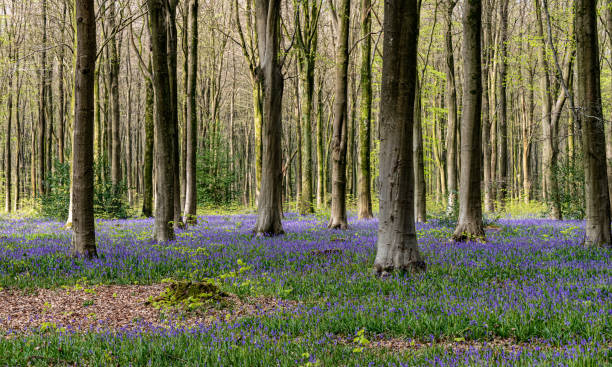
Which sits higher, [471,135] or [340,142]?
[340,142]

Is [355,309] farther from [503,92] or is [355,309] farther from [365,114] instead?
[503,92]

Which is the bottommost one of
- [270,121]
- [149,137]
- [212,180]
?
[212,180]

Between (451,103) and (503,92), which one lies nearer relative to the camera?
(451,103)

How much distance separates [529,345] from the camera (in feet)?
13.8

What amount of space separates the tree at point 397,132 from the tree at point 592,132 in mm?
4578

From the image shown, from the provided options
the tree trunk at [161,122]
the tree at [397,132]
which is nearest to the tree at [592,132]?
the tree at [397,132]

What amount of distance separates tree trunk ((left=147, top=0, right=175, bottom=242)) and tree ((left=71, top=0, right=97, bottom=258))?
2.64 meters

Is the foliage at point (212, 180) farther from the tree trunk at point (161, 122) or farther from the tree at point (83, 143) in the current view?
the tree at point (83, 143)

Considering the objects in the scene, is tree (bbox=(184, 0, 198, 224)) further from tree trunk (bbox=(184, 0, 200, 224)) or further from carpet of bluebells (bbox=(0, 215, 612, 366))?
carpet of bluebells (bbox=(0, 215, 612, 366))

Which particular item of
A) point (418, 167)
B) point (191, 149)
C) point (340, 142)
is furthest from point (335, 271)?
point (191, 149)

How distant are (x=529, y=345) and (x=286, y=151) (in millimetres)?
39872

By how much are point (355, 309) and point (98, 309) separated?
3.63 meters

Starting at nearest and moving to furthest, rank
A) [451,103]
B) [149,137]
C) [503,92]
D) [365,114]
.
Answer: [365,114] < [149,137] < [451,103] < [503,92]

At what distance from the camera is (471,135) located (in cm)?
1117
